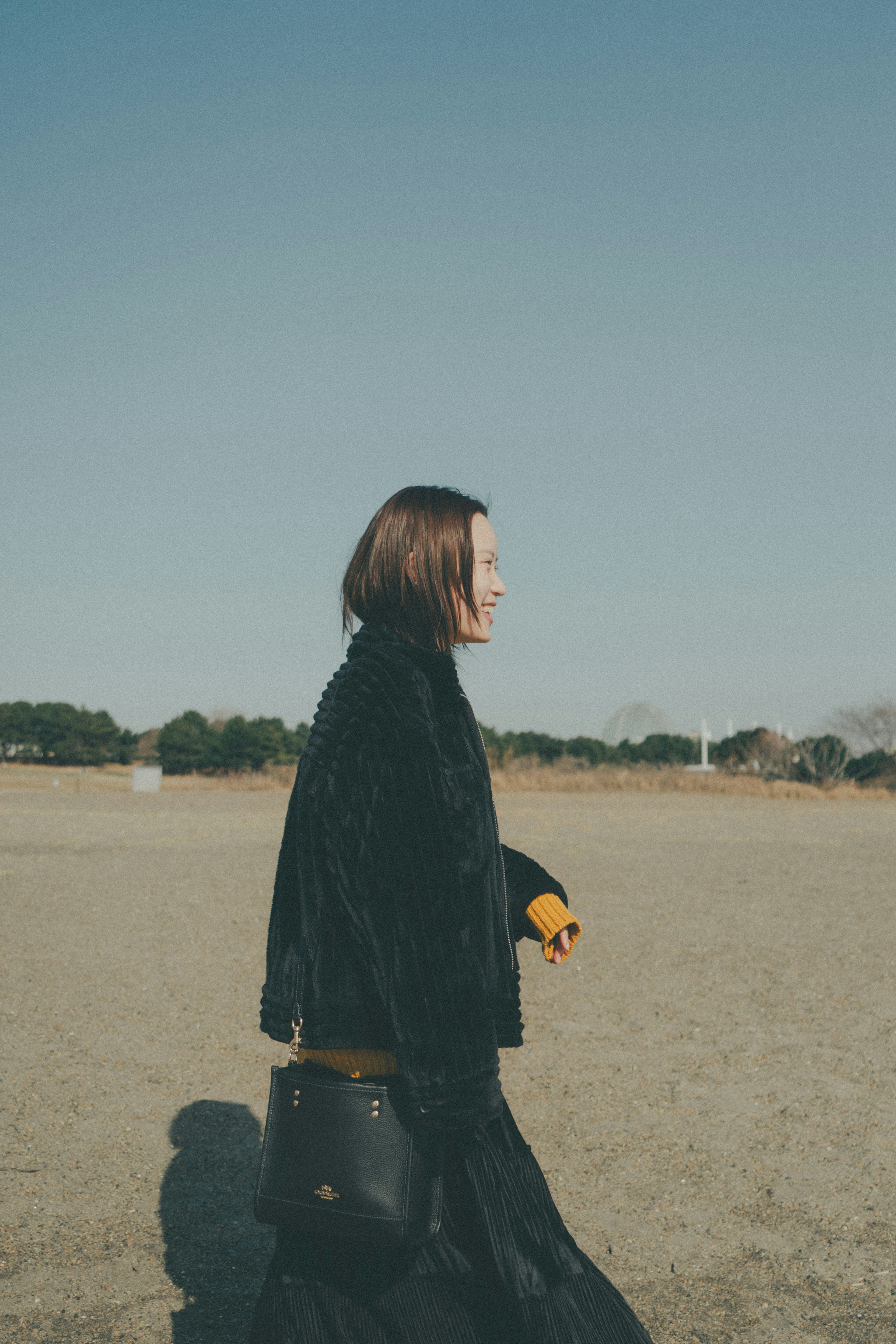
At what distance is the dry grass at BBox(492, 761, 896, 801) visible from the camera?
32.2 metres

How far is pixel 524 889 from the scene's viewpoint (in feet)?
6.98

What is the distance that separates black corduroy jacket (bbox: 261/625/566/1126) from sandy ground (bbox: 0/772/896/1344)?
146 centimetres

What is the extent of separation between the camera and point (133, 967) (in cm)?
773

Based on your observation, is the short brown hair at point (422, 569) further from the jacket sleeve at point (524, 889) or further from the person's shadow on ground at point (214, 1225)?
the person's shadow on ground at point (214, 1225)

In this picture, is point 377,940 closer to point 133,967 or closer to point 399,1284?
point 399,1284

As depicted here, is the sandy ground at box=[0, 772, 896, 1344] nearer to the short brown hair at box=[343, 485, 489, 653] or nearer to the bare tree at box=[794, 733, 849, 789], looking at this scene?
the short brown hair at box=[343, 485, 489, 653]

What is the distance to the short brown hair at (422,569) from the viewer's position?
2.09 meters

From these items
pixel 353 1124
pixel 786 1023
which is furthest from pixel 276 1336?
pixel 786 1023

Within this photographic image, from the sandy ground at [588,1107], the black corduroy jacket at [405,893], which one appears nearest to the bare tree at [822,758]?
the sandy ground at [588,1107]

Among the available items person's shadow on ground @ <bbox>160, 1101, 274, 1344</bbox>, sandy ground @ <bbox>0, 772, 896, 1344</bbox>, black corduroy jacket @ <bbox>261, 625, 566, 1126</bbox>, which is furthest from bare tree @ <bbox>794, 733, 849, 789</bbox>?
black corduroy jacket @ <bbox>261, 625, 566, 1126</bbox>

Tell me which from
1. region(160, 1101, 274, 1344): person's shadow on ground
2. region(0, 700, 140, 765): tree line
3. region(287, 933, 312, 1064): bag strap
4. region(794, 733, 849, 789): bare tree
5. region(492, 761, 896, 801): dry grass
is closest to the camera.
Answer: region(287, 933, 312, 1064): bag strap

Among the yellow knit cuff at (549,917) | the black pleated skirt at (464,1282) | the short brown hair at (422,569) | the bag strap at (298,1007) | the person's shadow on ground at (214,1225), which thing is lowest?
the person's shadow on ground at (214,1225)

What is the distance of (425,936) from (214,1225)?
2293 millimetres

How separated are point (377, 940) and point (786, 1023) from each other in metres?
5.02
